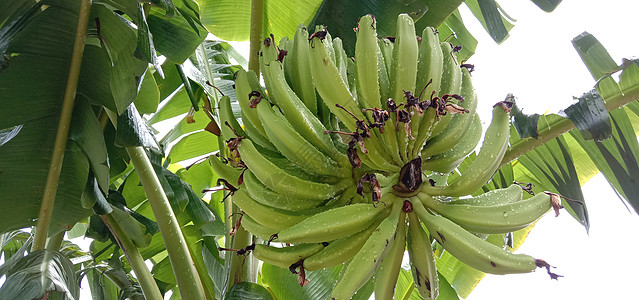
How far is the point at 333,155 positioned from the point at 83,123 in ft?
2.42

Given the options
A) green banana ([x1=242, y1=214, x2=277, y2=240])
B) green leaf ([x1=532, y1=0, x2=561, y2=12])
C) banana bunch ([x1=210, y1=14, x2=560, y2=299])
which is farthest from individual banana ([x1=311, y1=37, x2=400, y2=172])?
green leaf ([x1=532, y1=0, x2=561, y2=12])

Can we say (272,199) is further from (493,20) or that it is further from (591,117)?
(493,20)

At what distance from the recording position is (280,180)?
0.80 m

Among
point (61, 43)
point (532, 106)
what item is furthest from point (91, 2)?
point (532, 106)

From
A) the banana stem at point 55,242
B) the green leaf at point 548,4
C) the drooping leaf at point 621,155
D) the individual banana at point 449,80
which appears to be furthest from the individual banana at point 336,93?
the banana stem at point 55,242

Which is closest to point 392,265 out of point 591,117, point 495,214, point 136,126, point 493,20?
point 495,214

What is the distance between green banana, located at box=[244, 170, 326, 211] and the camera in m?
0.84

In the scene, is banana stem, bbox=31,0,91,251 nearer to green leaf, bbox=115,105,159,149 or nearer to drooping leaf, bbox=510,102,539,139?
green leaf, bbox=115,105,159,149

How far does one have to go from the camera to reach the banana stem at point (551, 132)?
4.14 ft

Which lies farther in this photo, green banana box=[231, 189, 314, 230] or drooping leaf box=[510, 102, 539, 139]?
drooping leaf box=[510, 102, 539, 139]

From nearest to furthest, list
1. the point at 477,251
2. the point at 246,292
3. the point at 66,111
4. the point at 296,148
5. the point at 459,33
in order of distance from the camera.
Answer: the point at 477,251 < the point at 296,148 < the point at 246,292 < the point at 66,111 < the point at 459,33

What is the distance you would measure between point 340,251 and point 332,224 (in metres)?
0.10

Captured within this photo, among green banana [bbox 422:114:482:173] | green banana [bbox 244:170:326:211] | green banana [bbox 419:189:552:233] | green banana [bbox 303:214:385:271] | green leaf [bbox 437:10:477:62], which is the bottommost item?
green banana [bbox 303:214:385:271]

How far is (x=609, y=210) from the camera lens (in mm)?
3287
